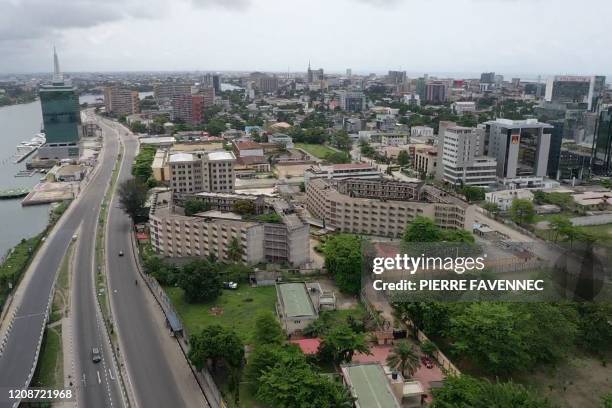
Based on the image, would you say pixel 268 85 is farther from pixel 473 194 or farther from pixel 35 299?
pixel 35 299

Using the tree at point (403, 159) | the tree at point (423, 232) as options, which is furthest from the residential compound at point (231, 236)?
the tree at point (403, 159)

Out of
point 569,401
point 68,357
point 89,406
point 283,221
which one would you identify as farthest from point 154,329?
point 569,401

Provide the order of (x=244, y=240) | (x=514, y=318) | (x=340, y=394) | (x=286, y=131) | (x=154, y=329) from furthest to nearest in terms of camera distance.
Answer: (x=286, y=131)
(x=244, y=240)
(x=154, y=329)
(x=514, y=318)
(x=340, y=394)

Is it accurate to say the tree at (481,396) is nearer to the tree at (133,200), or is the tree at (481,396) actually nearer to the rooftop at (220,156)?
the tree at (133,200)

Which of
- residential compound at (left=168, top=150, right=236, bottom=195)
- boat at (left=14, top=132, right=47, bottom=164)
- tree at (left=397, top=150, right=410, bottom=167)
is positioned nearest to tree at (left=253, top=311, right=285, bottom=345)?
residential compound at (left=168, top=150, right=236, bottom=195)

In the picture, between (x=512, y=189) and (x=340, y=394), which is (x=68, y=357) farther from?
(x=512, y=189)

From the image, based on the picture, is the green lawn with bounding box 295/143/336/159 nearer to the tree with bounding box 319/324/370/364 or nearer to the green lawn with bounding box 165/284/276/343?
the green lawn with bounding box 165/284/276/343
